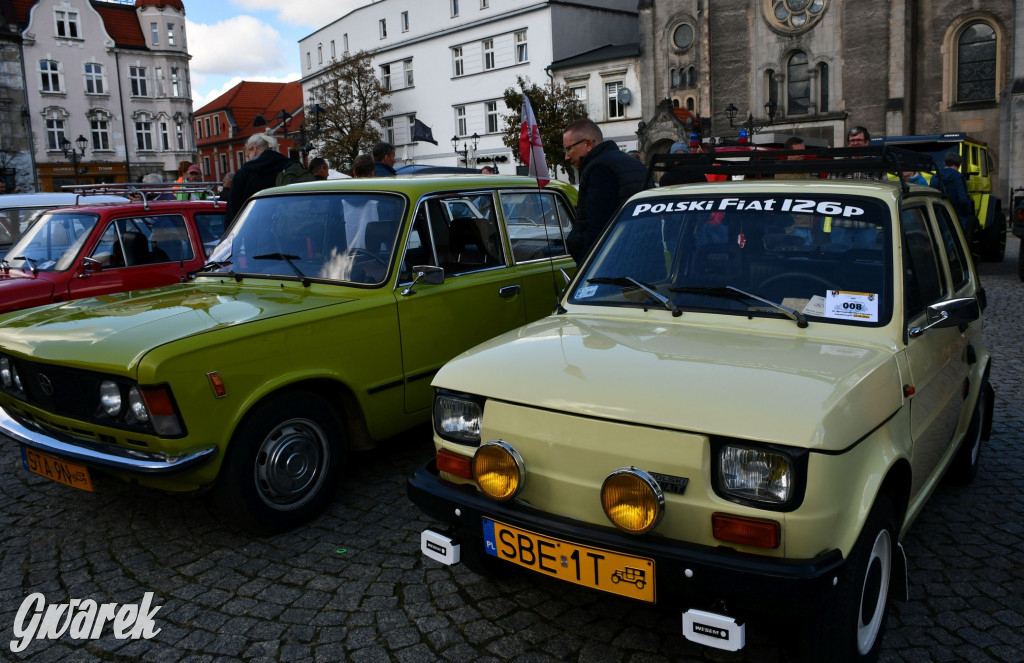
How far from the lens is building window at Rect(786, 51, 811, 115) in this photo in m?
37.1

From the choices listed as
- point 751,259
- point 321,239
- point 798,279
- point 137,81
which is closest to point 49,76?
point 137,81

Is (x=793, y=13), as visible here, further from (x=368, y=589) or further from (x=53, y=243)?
(x=368, y=589)

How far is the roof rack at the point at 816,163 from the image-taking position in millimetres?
3785

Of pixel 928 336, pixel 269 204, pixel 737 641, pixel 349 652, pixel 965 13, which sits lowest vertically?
pixel 349 652

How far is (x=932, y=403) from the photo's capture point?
3.39 meters

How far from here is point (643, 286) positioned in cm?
378

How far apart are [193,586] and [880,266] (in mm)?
3435

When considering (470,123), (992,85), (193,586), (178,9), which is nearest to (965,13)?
(992,85)

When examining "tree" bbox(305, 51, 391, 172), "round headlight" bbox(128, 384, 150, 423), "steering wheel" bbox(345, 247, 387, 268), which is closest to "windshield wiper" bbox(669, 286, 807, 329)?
"steering wheel" bbox(345, 247, 387, 268)

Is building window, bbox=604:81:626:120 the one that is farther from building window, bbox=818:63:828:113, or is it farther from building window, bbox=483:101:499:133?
building window, bbox=818:63:828:113

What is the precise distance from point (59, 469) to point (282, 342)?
1362mm

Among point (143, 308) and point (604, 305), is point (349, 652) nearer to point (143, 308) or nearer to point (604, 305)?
point (604, 305)

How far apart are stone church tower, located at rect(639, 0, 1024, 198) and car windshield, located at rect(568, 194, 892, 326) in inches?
1301

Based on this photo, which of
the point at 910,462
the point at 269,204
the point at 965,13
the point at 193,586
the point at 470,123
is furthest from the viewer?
the point at 470,123
